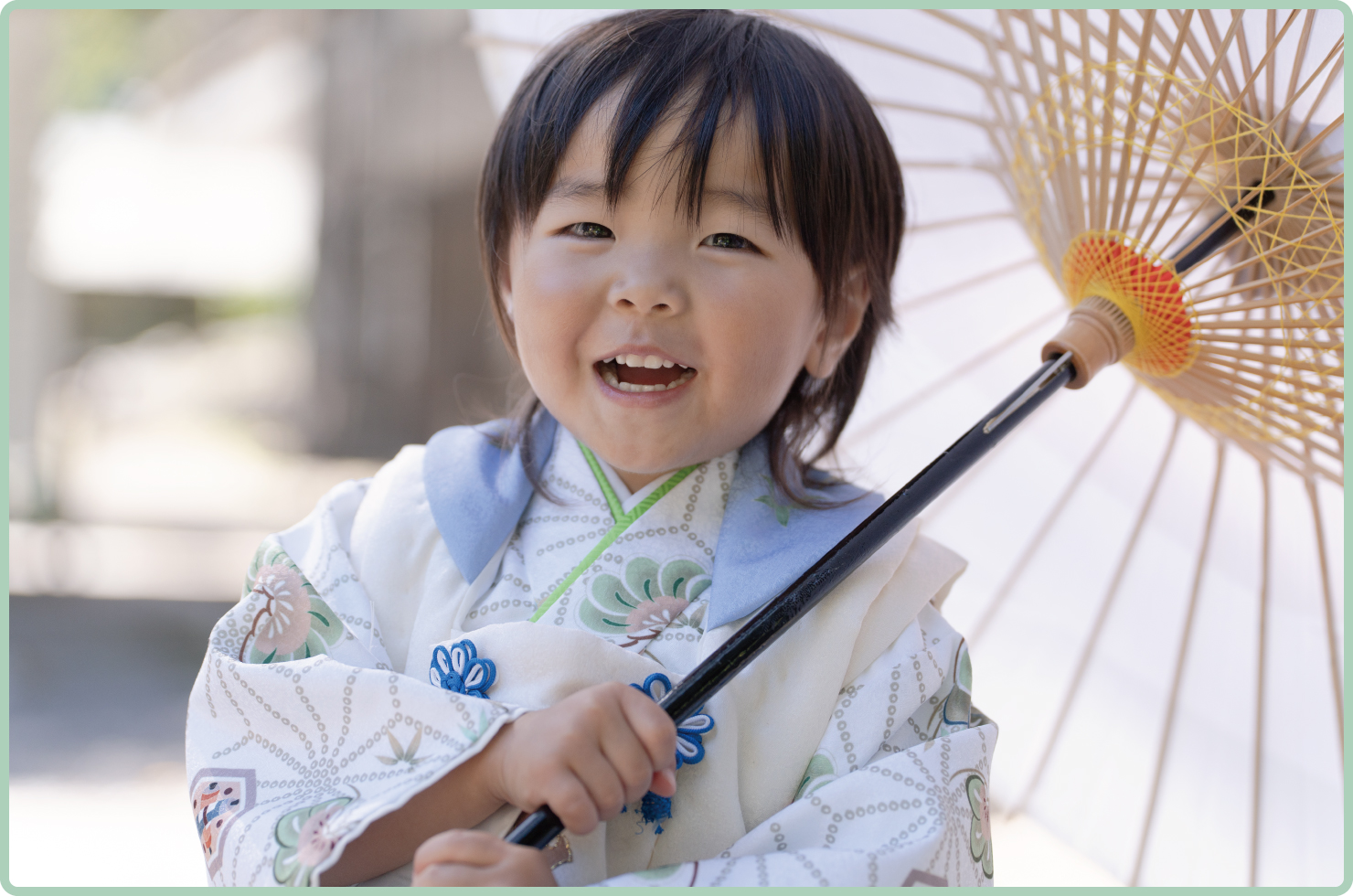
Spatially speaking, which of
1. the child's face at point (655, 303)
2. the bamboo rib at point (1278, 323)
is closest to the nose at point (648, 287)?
the child's face at point (655, 303)

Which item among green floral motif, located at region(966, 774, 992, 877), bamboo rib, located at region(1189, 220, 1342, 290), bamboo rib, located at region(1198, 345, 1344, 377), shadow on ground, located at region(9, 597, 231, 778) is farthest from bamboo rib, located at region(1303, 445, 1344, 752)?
shadow on ground, located at region(9, 597, 231, 778)

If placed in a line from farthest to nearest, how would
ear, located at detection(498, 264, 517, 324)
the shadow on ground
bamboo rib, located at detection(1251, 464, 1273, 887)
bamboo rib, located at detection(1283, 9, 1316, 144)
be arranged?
the shadow on ground
bamboo rib, located at detection(1251, 464, 1273, 887)
ear, located at detection(498, 264, 517, 324)
bamboo rib, located at detection(1283, 9, 1316, 144)

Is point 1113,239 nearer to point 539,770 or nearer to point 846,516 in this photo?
point 846,516

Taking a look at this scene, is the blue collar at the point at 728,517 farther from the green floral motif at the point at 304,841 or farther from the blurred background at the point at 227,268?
the blurred background at the point at 227,268

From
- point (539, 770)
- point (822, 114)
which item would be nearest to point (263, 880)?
point (539, 770)

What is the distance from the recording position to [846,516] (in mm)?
1126

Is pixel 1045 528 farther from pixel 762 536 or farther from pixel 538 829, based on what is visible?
pixel 538 829

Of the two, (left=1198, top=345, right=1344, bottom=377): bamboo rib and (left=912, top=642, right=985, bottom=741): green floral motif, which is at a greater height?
(left=1198, top=345, right=1344, bottom=377): bamboo rib

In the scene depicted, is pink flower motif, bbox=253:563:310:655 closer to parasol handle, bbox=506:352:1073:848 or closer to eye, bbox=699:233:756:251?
parasol handle, bbox=506:352:1073:848

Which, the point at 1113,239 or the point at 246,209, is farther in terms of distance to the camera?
the point at 246,209

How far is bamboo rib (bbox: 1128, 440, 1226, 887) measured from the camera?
1.38 metres

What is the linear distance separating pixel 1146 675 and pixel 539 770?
0.95 metres

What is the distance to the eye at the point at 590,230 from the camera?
41.1 inches

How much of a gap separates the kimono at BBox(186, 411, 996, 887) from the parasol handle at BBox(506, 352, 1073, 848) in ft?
0.22
